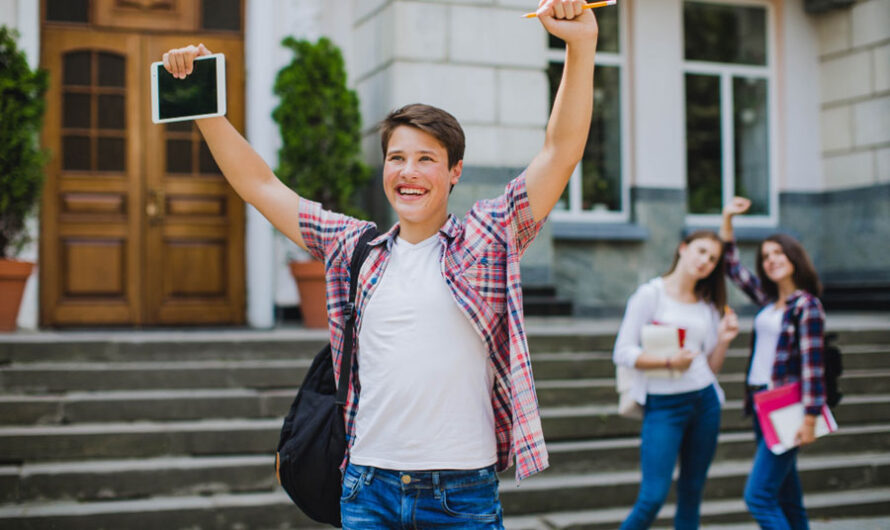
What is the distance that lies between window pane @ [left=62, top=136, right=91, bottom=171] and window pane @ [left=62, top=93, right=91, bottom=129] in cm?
12

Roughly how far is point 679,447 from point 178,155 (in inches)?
229

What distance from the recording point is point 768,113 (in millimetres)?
11195

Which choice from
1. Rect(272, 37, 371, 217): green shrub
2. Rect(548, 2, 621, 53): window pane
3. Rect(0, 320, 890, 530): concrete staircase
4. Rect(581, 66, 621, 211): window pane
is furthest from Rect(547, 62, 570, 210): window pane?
Rect(0, 320, 890, 530): concrete staircase

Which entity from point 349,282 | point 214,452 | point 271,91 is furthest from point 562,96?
point 271,91

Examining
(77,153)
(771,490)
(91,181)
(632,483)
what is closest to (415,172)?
(771,490)

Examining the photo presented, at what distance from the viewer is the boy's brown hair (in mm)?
2299

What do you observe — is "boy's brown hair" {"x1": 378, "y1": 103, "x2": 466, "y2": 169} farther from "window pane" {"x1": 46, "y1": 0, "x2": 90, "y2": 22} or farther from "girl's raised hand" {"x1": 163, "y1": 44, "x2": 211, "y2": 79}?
"window pane" {"x1": 46, "y1": 0, "x2": 90, "y2": 22}

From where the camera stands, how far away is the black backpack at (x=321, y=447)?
2.37m

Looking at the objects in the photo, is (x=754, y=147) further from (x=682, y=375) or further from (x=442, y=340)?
(x=442, y=340)

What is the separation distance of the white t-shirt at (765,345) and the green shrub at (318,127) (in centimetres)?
420

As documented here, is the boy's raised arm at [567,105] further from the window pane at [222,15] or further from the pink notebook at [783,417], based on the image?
the window pane at [222,15]

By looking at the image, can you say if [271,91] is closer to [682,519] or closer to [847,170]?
[682,519]

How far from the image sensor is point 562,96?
212 centimetres

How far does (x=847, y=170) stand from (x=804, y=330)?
725 centimetres
